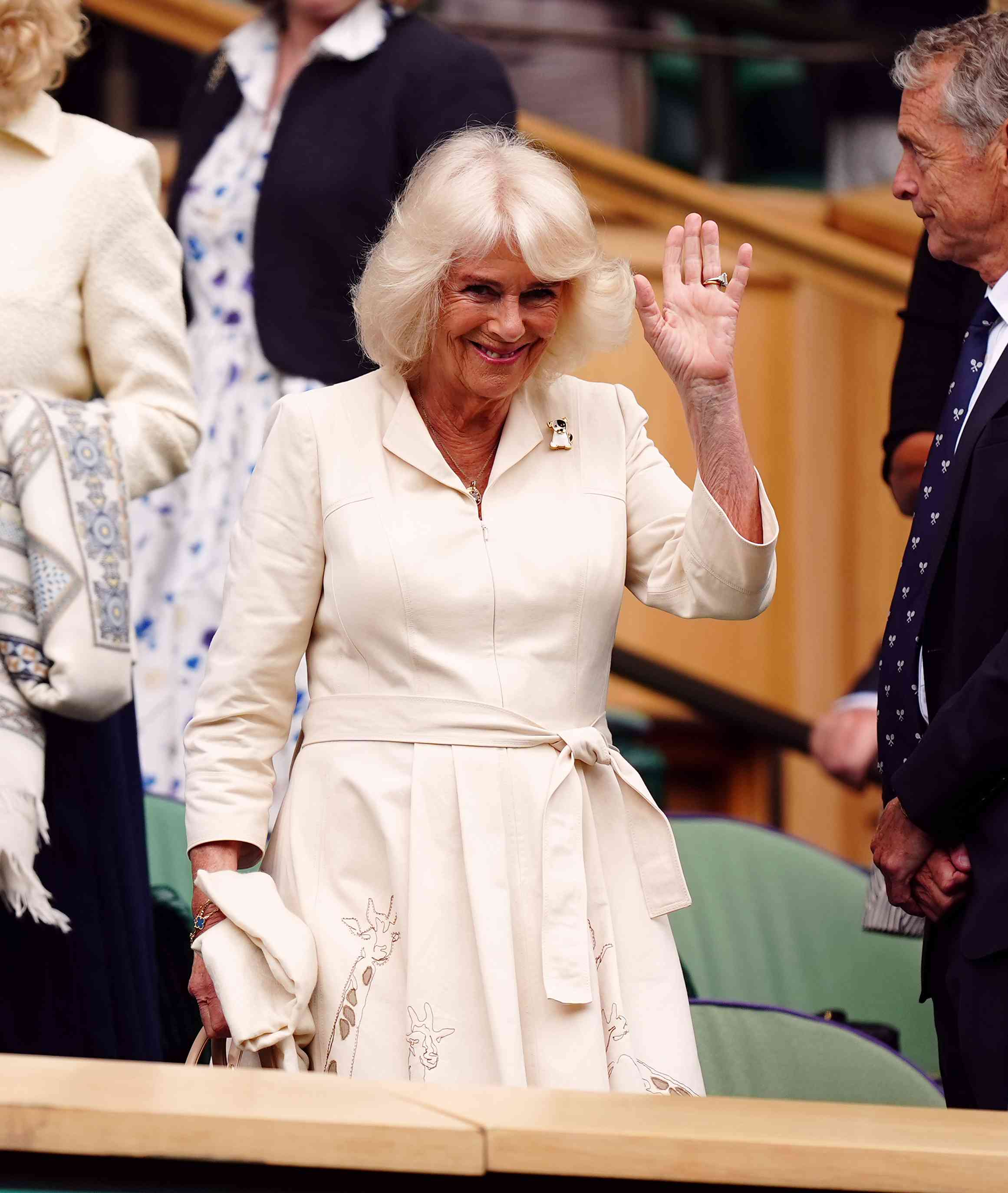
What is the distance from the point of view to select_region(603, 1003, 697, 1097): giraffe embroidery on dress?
232cm

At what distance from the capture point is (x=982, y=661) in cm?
238

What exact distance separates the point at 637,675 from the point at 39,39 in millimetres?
2516

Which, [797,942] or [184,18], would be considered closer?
[797,942]

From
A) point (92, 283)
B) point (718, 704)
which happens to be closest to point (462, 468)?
point (92, 283)

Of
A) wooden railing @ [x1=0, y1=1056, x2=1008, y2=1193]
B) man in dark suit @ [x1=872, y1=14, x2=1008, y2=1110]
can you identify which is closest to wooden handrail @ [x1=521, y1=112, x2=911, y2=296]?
man in dark suit @ [x1=872, y1=14, x2=1008, y2=1110]

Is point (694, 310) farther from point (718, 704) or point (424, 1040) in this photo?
point (718, 704)

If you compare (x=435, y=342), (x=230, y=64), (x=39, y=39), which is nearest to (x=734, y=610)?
(x=435, y=342)

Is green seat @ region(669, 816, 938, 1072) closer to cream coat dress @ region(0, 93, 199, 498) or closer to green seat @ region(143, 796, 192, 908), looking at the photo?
green seat @ region(143, 796, 192, 908)

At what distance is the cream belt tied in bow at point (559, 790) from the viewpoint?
7.57 ft

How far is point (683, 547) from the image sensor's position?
2.43 m

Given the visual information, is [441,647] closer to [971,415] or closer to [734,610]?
[734,610]

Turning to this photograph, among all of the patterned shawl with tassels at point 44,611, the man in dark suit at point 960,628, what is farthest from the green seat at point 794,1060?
the patterned shawl with tassels at point 44,611

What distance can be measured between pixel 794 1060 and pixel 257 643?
1349 mm

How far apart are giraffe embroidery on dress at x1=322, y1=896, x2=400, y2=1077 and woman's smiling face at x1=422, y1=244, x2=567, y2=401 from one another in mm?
664
